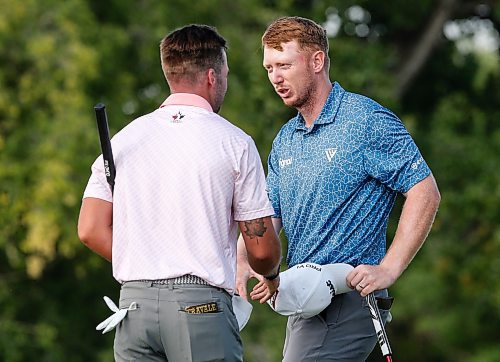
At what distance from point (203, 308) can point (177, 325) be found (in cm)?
11

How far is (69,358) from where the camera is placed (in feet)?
55.9

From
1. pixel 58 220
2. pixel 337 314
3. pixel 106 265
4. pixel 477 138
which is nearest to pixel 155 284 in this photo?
pixel 337 314

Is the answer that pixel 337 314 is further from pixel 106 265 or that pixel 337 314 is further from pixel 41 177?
pixel 106 265

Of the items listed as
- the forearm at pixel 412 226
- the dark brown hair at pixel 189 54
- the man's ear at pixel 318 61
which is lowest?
the forearm at pixel 412 226

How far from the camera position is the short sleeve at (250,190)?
4.56 metres

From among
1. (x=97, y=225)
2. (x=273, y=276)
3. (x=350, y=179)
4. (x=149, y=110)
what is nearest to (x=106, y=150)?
(x=97, y=225)

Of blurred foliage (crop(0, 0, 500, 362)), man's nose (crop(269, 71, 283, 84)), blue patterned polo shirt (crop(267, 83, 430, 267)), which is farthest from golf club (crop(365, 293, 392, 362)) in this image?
blurred foliage (crop(0, 0, 500, 362))

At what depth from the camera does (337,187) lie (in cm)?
508

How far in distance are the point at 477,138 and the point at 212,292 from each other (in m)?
14.2

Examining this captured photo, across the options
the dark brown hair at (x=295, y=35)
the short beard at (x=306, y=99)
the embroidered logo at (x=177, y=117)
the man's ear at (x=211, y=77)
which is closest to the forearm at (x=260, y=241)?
the embroidered logo at (x=177, y=117)

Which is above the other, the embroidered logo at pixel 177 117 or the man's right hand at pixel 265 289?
the embroidered logo at pixel 177 117

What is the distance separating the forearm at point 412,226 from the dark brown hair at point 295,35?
72 cm

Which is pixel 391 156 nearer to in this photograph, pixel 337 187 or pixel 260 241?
pixel 337 187

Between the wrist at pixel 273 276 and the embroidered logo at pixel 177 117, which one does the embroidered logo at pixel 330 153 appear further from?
Answer: the embroidered logo at pixel 177 117
